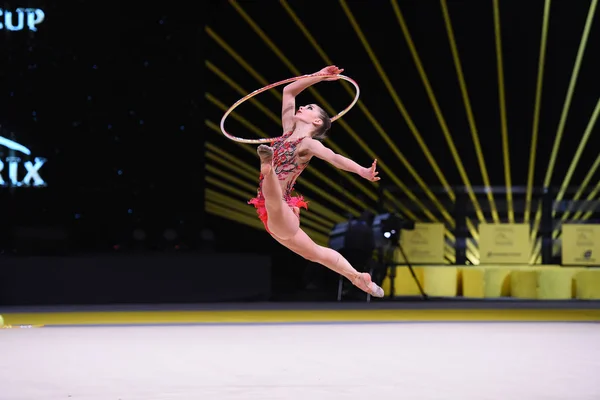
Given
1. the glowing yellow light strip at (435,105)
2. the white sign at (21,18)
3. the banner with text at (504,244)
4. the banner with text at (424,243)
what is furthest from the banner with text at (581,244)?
the white sign at (21,18)

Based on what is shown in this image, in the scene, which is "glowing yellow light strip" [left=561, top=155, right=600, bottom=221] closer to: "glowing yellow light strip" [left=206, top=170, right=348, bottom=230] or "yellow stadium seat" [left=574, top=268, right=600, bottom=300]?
"yellow stadium seat" [left=574, top=268, right=600, bottom=300]

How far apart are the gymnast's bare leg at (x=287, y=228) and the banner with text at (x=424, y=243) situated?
739 cm

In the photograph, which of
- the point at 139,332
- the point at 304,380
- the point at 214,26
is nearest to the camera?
the point at 304,380

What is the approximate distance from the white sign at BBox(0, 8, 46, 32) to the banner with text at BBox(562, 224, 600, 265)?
7.69 m

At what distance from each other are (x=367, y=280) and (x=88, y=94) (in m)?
7.56

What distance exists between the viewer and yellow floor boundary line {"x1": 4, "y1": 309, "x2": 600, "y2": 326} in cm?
993

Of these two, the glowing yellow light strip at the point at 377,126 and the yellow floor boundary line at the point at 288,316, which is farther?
the glowing yellow light strip at the point at 377,126

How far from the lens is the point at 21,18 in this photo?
12336 millimetres

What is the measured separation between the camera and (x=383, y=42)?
14.6 metres

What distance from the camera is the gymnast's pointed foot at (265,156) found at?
5027 millimetres

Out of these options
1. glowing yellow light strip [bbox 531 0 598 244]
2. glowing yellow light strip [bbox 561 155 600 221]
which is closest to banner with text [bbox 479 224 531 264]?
glowing yellow light strip [bbox 531 0 598 244]

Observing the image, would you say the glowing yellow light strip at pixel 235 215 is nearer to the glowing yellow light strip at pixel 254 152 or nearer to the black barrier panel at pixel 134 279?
the glowing yellow light strip at pixel 254 152

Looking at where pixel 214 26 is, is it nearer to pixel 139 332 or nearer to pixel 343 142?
pixel 343 142

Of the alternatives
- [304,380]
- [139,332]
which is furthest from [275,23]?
[304,380]
